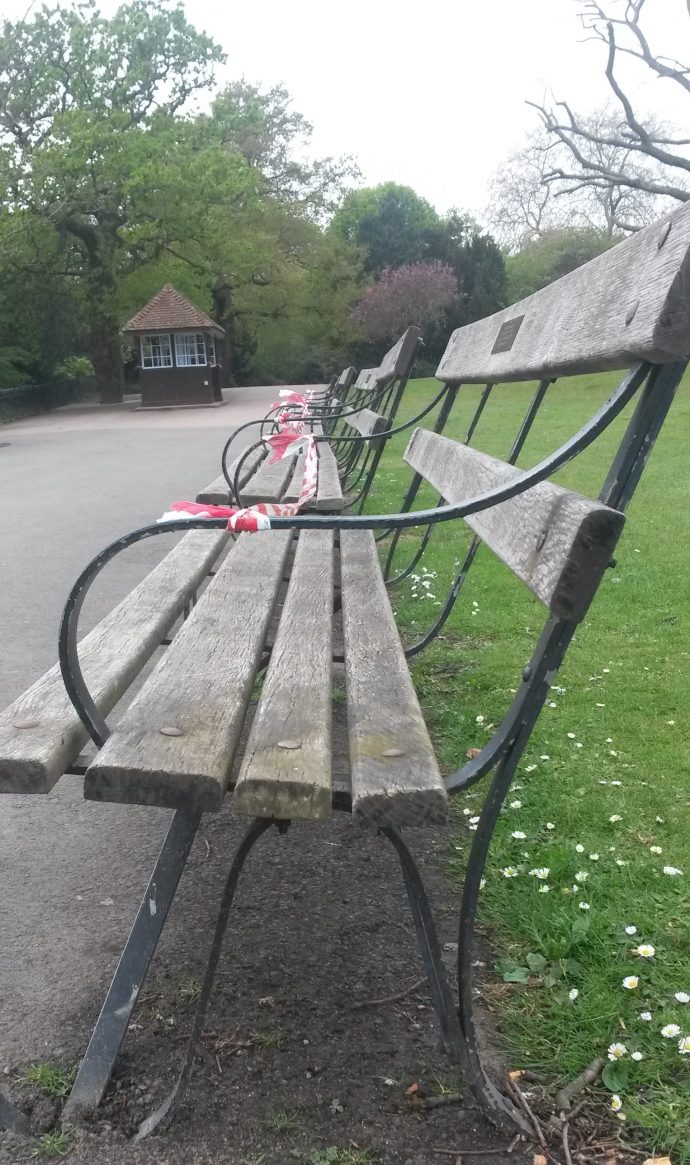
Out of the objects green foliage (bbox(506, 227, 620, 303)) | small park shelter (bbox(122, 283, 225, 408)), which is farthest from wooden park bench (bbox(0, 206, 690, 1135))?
green foliage (bbox(506, 227, 620, 303))

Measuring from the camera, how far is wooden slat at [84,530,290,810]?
4.68ft

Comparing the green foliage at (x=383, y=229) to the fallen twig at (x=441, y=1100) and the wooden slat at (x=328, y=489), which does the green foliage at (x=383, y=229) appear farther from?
the fallen twig at (x=441, y=1100)

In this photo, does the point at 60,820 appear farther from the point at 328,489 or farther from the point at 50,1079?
the point at 328,489

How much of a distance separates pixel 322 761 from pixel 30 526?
271 inches

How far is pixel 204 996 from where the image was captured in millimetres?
1680

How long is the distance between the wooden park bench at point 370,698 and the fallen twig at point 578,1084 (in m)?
0.09

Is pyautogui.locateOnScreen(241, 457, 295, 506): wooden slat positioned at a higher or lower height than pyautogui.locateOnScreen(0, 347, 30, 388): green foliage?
higher

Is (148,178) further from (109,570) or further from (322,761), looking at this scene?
(322,761)

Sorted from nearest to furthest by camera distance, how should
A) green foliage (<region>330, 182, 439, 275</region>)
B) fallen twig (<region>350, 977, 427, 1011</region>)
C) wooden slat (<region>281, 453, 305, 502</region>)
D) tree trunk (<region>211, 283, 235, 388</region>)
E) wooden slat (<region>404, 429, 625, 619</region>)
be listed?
wooden slat (<region>404, 429, 625, 619</region>), fallen twig (<region>350, 977, 427, 1011</region>), wooden slat (<region>281, 453, 305, 502</region>), tree trunk (<region>211, 283, 235, 388</region>), green foliage (<region>330, 182, 439, 275</region>)

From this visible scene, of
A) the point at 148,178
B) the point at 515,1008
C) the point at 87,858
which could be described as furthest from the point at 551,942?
the point at 148,178

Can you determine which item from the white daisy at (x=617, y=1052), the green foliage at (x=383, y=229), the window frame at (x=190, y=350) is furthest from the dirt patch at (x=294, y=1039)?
the green foliage at (x=383, y=229)

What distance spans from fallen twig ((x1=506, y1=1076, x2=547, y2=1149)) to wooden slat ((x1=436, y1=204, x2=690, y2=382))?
119 cm

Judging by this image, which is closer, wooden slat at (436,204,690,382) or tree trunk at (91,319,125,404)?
wooden slat at (436,204,690,382)

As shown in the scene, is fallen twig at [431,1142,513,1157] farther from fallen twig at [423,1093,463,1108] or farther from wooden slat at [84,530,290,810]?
wooden slat at [84,530,290,810]
